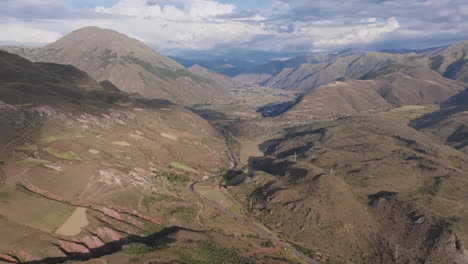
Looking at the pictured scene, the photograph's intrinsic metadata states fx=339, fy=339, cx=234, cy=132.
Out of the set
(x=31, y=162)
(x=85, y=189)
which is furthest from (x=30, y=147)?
(x=85, y=189)

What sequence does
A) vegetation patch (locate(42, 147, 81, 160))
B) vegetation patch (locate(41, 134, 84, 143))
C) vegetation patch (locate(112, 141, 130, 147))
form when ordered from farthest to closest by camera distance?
vegetation patch (locate(112, 141, 130, 147)) < vegetation patch (locate(41, 134, 84, 143)) < vegetation patch (locate(42, 147, 81, 160))

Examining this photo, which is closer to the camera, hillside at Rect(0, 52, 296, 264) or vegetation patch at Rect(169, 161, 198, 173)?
hillside at Rect(0, 52, 296, 264)

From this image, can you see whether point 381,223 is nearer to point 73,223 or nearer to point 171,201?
point 171,201

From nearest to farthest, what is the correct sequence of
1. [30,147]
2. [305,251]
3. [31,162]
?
[305,251], [31,162], [30,147]

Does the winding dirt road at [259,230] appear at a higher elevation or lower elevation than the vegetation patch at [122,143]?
lower

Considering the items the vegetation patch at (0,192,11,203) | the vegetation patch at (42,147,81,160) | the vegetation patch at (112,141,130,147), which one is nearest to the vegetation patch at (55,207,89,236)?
the vegetation patch at (0,192,11,203)

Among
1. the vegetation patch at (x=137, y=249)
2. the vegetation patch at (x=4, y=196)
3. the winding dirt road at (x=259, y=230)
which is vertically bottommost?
the winding dirt road at (x=259, y=230)

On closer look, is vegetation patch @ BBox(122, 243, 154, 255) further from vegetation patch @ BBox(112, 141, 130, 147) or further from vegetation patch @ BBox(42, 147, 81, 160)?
vegetation patch @ BBox(112, 141, 130, 147)

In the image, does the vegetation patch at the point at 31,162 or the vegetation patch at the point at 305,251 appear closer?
the vegetation patch at the point at 305,251

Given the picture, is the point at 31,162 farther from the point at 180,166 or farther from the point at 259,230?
the point at 259,230

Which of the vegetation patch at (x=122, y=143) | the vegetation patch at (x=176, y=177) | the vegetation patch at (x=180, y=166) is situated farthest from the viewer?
the vegetation patch at (x=180, y=166)

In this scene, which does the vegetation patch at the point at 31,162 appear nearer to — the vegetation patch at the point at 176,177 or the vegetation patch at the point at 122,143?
the vegetation patch at the point at 122,143

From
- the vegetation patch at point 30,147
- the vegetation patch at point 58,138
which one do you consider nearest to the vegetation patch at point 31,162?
the vegetation patch at point 30,147
